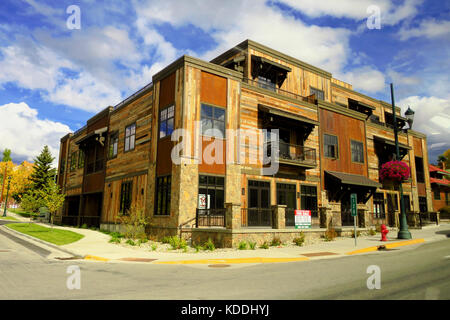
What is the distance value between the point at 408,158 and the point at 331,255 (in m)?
24.8

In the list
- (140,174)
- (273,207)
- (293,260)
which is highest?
(140,174)

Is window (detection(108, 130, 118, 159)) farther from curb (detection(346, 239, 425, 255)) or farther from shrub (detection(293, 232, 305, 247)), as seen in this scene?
curb (detection(346, 239, 425, 255))

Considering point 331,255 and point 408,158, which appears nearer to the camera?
point 331,255

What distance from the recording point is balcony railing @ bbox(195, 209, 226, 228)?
56.9 ft

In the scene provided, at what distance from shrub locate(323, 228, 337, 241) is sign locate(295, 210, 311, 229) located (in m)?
1.20

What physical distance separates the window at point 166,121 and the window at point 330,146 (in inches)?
480

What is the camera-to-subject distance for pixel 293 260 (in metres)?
12.3

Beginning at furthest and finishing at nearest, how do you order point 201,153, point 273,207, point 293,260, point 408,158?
point 408,158, point 201,153, point 273,207, point 293,260

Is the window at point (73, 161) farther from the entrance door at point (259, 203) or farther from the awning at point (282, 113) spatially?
the awning at point (282, 113)

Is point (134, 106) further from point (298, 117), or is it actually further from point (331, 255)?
point (331, 255)

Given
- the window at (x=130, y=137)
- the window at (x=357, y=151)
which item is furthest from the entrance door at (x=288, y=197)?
the window at (x=130, y=137)

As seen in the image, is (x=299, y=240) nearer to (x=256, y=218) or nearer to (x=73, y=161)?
(x=256, y=218)

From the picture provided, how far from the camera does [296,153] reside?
2334cm

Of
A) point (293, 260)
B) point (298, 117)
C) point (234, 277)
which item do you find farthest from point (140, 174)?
point (234, 277)
